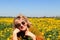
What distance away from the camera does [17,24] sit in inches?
263

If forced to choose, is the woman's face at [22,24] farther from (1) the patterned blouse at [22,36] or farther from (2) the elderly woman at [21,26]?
(1) the patterned blouse at [22,36]

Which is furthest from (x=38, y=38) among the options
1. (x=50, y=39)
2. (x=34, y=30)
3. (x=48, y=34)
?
(x=48, y=34)

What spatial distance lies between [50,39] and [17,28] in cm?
326

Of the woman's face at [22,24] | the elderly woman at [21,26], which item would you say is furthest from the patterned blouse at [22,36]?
the woman's face at [22,24]

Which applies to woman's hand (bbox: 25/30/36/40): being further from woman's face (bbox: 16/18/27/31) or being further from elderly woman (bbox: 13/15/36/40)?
woman's face (bbox: 16/18/27/31)

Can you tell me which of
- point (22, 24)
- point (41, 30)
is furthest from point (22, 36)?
point (41, 30)

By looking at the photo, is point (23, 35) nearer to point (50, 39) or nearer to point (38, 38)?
point (38, 38)

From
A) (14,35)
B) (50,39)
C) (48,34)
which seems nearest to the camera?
(14,35)

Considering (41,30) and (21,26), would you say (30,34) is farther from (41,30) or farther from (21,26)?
(41,30)

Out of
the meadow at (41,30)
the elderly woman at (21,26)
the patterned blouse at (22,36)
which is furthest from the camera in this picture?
the meadow at (41,30)

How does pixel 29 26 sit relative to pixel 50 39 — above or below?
above

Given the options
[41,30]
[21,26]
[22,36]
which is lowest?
[41,30]

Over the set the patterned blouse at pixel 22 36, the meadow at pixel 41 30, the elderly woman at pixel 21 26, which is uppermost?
the elderly woman at pixel 21 26

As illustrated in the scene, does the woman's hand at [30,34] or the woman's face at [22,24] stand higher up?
the woman's face at [22,24]
